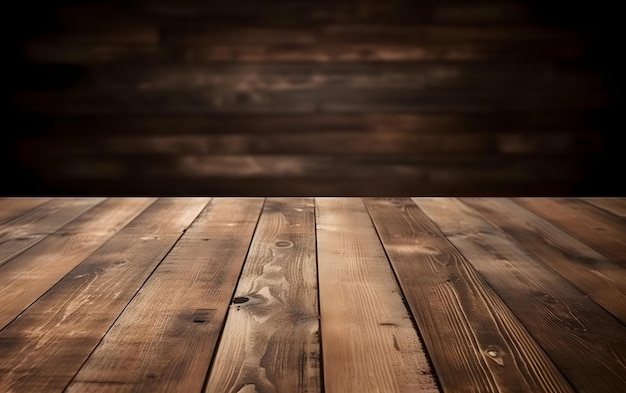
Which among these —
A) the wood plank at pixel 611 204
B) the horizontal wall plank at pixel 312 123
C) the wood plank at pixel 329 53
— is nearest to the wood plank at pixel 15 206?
the horizontal wall plank at pixel 312 123

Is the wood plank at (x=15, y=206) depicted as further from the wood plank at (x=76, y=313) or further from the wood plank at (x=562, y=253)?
the wood plank at (x=562, y=253)

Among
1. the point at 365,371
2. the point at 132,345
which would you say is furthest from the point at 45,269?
the point at 365,371

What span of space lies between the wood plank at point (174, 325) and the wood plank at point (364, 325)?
24cm

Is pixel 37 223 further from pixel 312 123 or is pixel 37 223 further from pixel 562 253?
pixel 562 253

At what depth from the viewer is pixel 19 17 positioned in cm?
327

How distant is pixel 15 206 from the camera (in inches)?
120

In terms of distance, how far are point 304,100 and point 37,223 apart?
134 centimetres

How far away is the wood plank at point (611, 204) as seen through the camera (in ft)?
9.79

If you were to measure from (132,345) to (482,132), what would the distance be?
236cm

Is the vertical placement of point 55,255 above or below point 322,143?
below

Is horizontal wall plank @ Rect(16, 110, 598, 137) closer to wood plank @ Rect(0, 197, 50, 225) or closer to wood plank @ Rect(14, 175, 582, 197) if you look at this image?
wood plank @ Rect(14, 175, 582, 197)

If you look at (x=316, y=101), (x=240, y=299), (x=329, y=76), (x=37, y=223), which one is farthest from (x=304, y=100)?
(x=240, y=299)

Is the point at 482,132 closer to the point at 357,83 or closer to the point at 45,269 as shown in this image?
the point at 357,83

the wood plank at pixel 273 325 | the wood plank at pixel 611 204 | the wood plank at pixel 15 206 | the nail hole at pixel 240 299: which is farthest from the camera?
the wood plank at pixel 611 204
